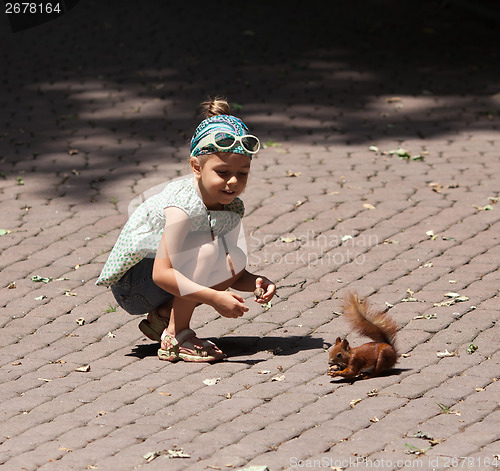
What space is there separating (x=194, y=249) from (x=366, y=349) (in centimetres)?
101

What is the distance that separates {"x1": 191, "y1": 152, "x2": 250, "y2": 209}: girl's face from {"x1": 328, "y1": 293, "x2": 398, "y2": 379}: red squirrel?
0.81 meters

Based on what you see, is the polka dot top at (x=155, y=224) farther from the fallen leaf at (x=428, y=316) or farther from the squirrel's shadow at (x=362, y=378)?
the fallen leaf at (x=428, y=316)

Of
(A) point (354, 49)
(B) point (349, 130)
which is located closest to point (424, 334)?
(B) point (349, 130)

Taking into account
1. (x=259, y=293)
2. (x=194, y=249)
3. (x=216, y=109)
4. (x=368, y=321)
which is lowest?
(x=368, y=321)

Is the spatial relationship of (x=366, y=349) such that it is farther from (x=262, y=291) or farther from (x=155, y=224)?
(x=155, y=224)

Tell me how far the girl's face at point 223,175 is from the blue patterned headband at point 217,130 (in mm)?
29

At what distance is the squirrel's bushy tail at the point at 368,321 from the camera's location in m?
4.20

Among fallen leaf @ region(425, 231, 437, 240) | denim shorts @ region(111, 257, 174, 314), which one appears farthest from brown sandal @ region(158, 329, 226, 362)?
fallen leaf @ region(425, 231, 437, 240)

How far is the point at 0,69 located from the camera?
10805 mm

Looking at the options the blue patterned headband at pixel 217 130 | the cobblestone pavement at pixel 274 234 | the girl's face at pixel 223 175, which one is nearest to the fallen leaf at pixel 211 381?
the cobblestone pavement at pixel 274 234

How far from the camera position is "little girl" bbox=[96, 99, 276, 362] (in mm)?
4273

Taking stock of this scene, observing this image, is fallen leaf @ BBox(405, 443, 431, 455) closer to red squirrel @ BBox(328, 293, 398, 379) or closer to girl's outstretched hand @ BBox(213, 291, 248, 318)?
red squirrel @ BBox(328, 293, 398, 379)

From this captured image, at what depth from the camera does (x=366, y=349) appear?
4184 millimetres

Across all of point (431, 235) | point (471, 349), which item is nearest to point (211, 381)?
point (471, 349)
